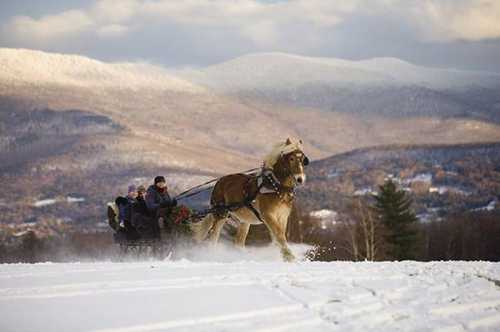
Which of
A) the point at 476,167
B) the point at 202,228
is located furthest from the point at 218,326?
the point at 476,167

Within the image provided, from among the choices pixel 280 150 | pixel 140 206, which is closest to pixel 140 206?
pixel 140 206

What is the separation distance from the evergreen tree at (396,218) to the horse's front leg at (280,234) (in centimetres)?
3061

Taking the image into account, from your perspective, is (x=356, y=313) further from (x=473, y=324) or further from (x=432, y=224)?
(x=432, y=224)

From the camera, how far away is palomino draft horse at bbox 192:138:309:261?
41.6 feet

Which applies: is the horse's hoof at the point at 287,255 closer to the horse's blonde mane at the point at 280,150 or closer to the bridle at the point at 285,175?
the bridle at the point at 285,175

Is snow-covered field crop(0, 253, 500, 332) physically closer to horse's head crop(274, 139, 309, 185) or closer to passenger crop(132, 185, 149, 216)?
horse's head crop(274, 139, 309, 185)

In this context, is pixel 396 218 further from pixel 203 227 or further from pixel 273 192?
pixel 273 192

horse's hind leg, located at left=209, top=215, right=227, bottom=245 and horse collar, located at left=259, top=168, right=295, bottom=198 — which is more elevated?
horse collar, located at left=259, top=168, right=295, bottom=198

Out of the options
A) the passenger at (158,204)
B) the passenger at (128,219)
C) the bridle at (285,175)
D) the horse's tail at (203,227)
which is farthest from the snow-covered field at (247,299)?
the horse's tail at (203,227)

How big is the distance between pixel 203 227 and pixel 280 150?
2.98 m

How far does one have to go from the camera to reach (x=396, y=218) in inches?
1726

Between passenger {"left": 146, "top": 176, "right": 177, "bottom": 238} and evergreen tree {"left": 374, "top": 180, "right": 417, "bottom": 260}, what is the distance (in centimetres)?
2975

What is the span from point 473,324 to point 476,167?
193 m

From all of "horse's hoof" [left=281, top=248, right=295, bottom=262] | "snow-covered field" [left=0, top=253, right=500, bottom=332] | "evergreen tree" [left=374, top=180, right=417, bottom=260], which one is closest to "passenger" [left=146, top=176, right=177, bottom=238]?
"horse's hoof" [left=281, top=248, right=295, bottom=262]
